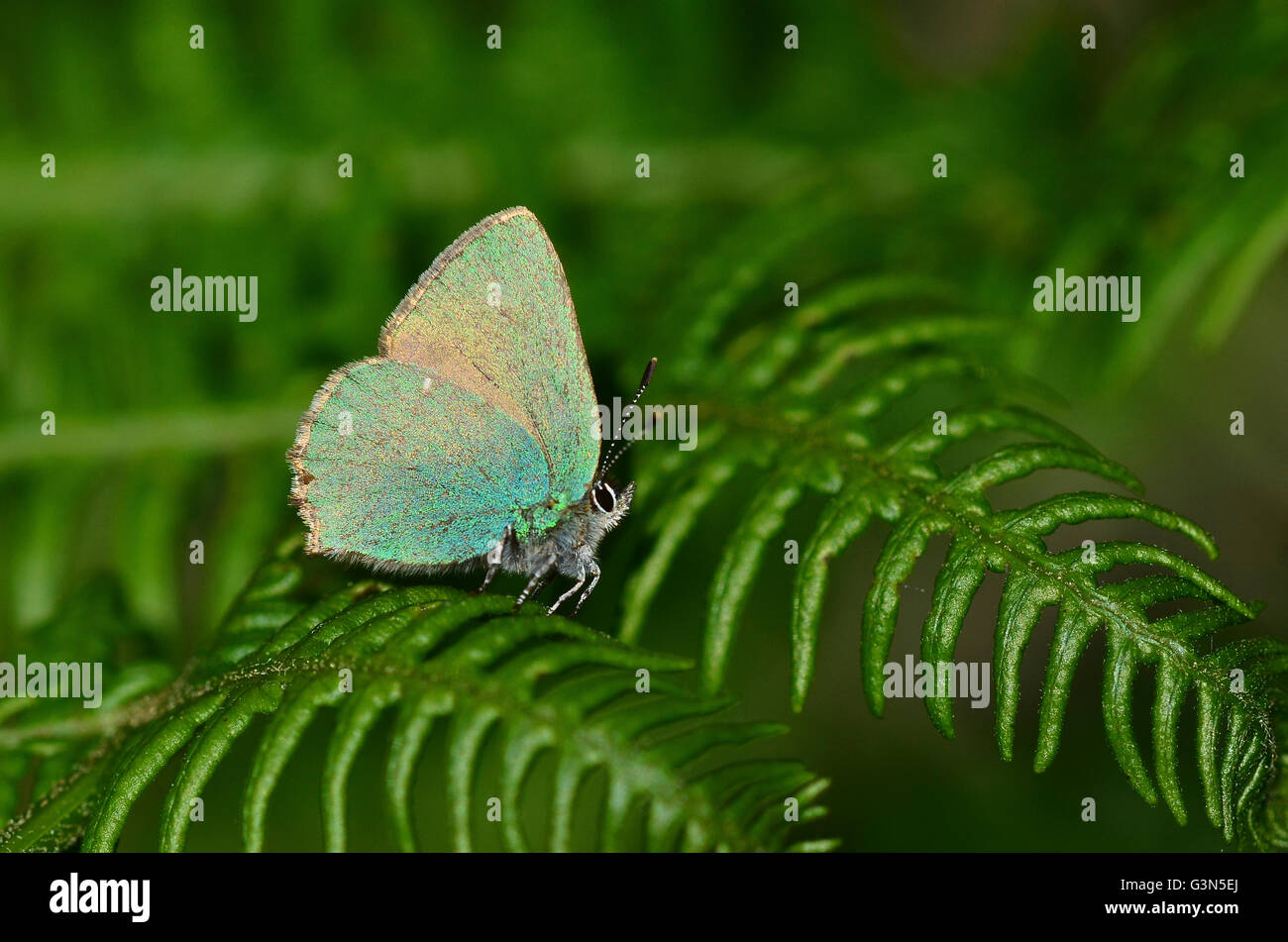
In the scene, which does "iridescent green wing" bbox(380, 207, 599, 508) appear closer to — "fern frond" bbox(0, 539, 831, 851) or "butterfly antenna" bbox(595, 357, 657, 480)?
"butterfly antenna" bbox(595, 357, 657, 480)

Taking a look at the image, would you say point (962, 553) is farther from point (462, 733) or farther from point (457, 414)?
point (457, 414)

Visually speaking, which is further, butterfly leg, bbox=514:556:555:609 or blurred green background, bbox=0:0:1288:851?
blurred green background, bbox=0:0:1288:851

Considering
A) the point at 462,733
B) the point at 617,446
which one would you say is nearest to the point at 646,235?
the point at 617,446

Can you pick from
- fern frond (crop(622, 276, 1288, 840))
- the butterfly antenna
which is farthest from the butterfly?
fern frond (crop(622, 276, 1288, 840))

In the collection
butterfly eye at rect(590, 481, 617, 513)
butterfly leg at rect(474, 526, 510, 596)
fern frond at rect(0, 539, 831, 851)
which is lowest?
fern frond at rect(0, 539, 831, 851)

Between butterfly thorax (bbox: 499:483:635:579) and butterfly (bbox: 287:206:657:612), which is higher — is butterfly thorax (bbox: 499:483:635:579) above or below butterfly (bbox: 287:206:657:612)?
below
